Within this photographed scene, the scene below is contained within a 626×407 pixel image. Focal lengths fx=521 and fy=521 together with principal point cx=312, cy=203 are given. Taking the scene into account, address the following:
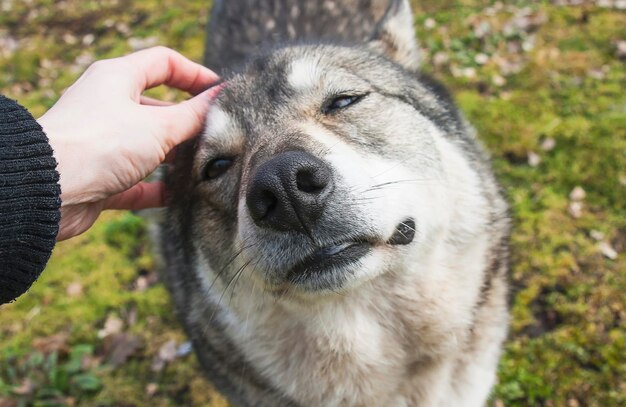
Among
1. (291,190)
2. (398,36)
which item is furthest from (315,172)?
(398,36)

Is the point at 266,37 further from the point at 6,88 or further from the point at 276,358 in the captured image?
the point at 6,88

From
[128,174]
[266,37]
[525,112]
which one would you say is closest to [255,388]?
[128,174]

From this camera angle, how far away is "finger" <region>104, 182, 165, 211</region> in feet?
9.66

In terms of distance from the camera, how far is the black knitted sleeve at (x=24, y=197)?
2004 mm

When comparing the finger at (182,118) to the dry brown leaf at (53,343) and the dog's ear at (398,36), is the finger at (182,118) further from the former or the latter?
the dry brown leaf at (53,343)

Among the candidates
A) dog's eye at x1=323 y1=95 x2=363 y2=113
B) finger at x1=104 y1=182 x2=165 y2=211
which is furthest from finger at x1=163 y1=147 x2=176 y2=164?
dog's eye at x1=323 y1=95 x2=363 y2=113

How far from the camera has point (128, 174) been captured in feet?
7.79

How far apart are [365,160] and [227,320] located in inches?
48.1

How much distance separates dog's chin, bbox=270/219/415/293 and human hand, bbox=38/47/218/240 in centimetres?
89

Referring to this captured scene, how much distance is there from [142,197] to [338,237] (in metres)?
1.50

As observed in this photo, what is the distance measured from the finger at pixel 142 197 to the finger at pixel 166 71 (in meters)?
0.60

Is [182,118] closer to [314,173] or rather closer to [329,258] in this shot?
[314,173]

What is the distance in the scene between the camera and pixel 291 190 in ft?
6.14

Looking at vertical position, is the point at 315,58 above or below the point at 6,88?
above
